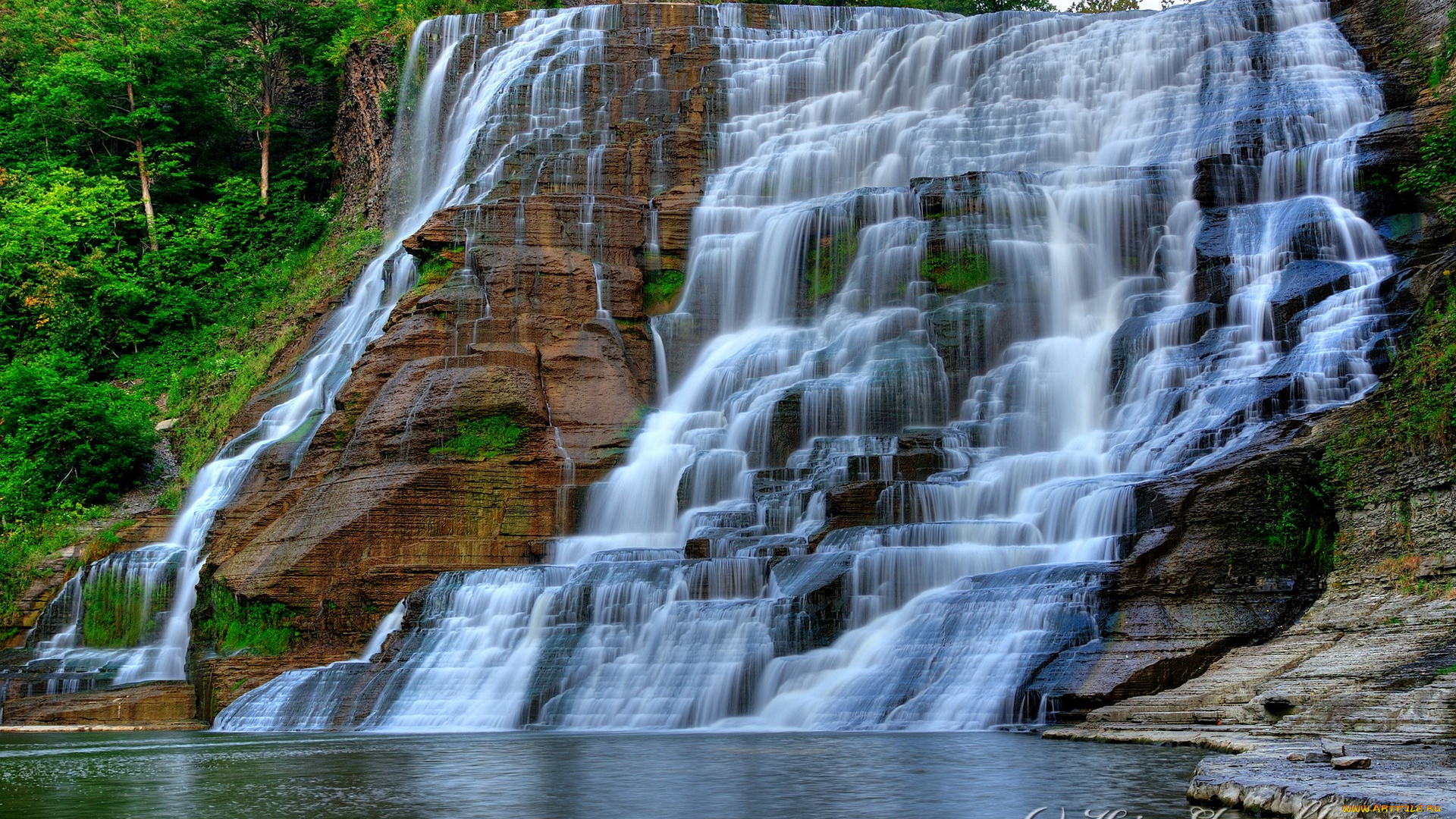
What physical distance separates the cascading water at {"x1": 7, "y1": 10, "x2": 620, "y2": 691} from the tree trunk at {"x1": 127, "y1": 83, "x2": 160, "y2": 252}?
9.19 m

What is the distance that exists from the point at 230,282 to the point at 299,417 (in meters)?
15.0

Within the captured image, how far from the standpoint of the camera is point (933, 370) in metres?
24.2

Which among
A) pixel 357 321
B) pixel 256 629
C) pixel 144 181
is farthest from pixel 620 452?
pixel 144 181

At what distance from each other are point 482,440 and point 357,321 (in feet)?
31.0

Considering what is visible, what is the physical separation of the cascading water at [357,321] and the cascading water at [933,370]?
17.4 feet

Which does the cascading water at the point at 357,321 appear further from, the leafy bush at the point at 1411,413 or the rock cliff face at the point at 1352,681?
the leafy bush at the point at 1411,413

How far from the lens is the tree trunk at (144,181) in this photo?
42281 mm

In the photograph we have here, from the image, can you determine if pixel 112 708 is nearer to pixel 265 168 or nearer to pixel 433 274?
pixel 433 274

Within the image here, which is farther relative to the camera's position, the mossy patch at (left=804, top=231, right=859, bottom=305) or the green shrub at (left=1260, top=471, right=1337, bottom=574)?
the mossy patch at (left=804, top=231, right=859, bottom=305)

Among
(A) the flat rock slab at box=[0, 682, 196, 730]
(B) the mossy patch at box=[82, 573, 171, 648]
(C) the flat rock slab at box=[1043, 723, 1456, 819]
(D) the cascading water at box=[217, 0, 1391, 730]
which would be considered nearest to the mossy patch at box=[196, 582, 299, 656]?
(A) the flat rock slab at box=[0, 682, 196, 730]

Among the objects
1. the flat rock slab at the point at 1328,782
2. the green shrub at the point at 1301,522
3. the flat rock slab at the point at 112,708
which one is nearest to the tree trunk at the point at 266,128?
the flat rock slab at the point at 112,708

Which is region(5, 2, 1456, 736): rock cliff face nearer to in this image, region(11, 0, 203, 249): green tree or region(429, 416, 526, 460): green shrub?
region(429, 416, 526, 460): green shrub

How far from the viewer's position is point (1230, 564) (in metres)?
14.3

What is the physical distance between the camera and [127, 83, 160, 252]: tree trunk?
139 ft
